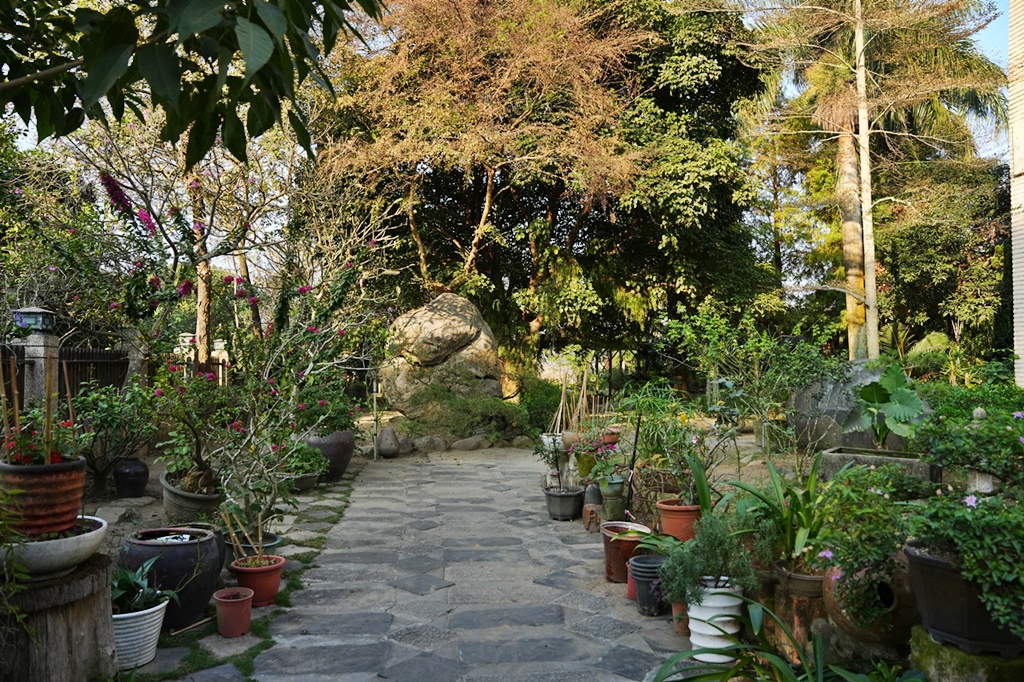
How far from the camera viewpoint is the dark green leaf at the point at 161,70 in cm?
134

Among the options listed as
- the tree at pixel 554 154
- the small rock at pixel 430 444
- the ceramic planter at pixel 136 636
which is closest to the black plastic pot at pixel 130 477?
the ceramic planter at pixel 136 636

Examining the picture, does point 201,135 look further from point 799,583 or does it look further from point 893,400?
point 893,400

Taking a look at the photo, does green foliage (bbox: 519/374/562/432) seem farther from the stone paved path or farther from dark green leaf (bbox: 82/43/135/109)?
dark green leaf (bbox: 82/43/135/109)

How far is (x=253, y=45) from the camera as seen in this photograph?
46.4 inches

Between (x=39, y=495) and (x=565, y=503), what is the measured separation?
4732 mm

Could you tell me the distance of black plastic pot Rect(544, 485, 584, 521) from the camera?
6934mm

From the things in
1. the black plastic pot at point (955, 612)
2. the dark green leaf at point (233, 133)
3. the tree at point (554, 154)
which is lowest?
the black plastic pot at point (955, 612)

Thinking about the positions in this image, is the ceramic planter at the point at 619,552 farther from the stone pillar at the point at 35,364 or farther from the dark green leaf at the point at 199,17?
the stone pillar at the point at 35,364

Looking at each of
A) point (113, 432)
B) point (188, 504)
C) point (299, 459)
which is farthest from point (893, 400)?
point (113, 432)

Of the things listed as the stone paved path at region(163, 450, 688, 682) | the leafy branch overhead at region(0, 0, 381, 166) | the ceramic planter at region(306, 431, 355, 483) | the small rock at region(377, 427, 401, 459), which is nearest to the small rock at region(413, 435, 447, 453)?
the small rock at region(377, 427, 401, 459)

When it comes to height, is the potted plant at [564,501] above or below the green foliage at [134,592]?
below

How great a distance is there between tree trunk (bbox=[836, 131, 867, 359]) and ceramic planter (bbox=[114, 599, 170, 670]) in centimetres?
1483

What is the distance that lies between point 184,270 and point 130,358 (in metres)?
3.78

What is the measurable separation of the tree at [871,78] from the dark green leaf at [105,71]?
14696 millimetres
